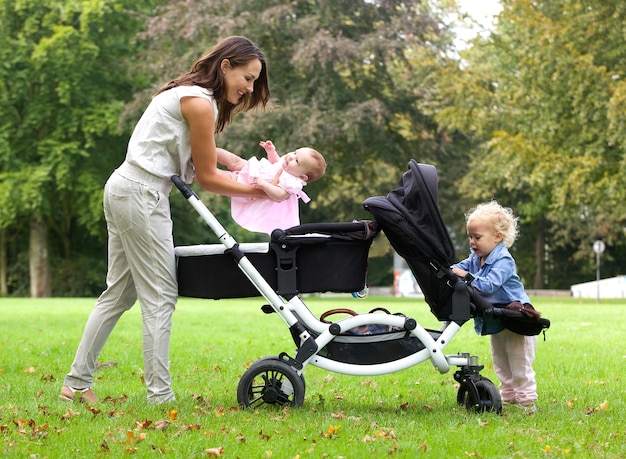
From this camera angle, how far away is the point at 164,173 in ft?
18.1

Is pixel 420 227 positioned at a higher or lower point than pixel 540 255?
higher

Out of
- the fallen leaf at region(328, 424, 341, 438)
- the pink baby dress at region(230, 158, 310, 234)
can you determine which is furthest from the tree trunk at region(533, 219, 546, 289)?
the fallen leaf at region(328, 424, 341, 438)

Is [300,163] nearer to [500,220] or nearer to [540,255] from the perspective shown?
[500,220]

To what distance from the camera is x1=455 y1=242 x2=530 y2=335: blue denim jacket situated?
5523 mm

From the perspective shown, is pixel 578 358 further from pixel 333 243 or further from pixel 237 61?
pixel 237 61

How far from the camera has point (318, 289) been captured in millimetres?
5402

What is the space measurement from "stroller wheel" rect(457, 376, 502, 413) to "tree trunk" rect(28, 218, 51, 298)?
30.2 metres

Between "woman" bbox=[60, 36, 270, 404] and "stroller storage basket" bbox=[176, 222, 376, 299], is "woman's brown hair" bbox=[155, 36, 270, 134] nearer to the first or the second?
"woman" bbox=[60, 36, 270, 404]

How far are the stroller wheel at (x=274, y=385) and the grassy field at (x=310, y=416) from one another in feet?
0.30

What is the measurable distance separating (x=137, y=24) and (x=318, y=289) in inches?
1157

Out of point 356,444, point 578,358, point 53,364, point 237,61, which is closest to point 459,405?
point 356,444

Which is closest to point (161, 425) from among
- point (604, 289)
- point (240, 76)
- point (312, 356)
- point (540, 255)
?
point (312, 356)

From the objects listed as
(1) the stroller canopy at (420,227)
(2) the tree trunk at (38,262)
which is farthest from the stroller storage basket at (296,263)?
(2) the tree trunk at (38,262)

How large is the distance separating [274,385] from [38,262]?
30.1 metres
